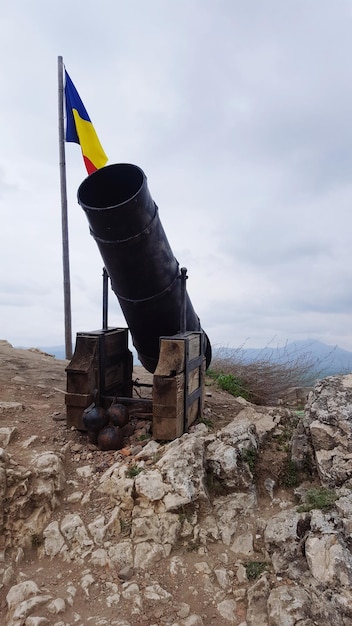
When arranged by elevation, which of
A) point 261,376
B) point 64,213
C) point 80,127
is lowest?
point 261,376

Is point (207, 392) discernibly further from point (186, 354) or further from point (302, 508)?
point (302, 508)

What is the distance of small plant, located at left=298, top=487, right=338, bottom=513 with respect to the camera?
352cm

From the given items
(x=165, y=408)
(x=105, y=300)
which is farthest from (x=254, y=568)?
(x=105, y=300)

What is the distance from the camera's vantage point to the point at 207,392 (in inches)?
324

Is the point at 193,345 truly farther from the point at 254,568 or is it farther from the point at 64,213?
the point at 64,213

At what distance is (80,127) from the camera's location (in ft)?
33.0

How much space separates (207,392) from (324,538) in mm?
5080

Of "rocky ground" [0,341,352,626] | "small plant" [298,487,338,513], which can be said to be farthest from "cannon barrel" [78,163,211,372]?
"small plant" [298,487,338,513]

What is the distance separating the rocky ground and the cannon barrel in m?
1.41

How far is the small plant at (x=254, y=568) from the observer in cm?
315

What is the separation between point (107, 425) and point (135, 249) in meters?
2.03

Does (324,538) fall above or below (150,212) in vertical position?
below

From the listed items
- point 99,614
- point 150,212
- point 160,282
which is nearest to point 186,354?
point 160,282

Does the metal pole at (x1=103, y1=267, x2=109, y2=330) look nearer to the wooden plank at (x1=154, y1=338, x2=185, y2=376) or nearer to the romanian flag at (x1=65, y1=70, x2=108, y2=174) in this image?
the wooden plank at (x1=154, y1=338, x2=185, y2=376)
